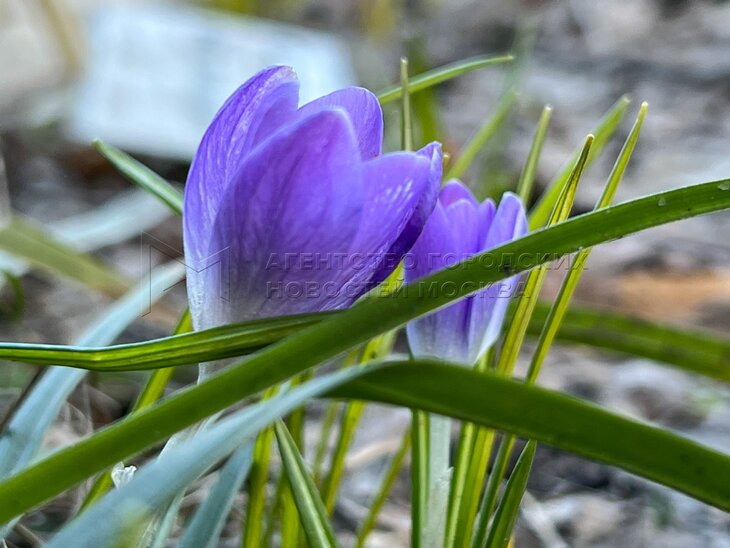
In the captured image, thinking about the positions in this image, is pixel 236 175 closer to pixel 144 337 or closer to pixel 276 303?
pixel 276 303

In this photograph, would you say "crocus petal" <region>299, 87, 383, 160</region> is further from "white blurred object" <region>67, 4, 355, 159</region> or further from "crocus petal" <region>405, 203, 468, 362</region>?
"white blurred object" <region>67, 4, 355, 159</region>

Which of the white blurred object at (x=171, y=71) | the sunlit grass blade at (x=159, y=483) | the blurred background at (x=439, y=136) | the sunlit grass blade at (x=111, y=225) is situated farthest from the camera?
the white blurred object at (x=171, y=71)

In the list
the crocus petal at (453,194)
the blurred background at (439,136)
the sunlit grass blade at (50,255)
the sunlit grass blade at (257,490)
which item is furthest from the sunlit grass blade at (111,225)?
the crocus petal at (453,194)

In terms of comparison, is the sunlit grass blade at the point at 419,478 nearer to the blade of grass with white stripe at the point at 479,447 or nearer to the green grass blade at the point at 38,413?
the blade of grass with white stripe at the point at 479,447

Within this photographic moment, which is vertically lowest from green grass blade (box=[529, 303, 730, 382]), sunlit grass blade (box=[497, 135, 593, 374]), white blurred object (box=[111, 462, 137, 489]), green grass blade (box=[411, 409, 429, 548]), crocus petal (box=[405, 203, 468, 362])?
white blurred object (box=[111, 462, 137, 489])

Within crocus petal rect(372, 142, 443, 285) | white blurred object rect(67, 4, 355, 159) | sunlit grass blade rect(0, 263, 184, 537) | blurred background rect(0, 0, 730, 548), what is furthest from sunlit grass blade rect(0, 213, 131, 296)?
white blurred object rect(67, 4, 355, 159)

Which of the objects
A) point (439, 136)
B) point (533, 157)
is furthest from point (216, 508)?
point (439, 136)

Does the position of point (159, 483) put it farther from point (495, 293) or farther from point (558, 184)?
point (558, 184)
